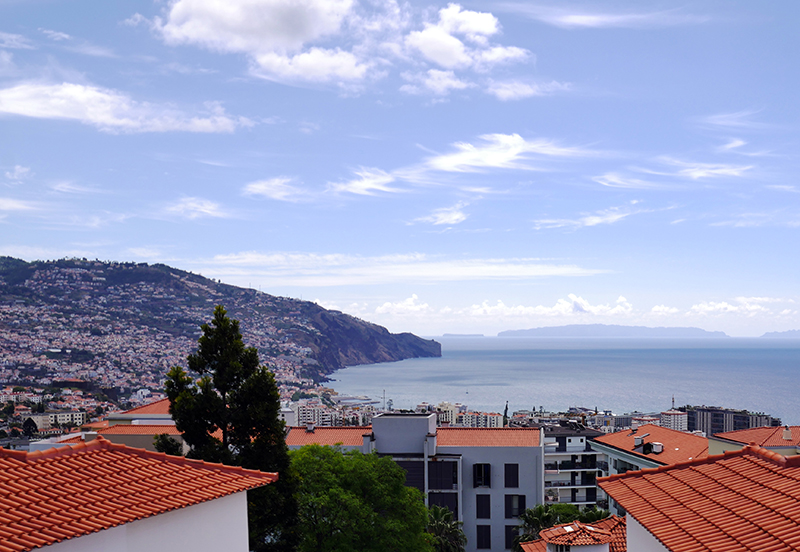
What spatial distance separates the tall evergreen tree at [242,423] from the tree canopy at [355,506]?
10.2 feet

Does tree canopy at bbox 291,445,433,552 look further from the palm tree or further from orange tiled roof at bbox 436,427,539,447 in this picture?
orange tiled roof at bbox 436,427,539,447

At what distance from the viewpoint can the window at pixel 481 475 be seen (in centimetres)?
3722

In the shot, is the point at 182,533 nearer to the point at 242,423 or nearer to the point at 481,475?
the point at 242,423

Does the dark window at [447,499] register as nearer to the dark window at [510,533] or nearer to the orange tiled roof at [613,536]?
the dark window at [510,533]

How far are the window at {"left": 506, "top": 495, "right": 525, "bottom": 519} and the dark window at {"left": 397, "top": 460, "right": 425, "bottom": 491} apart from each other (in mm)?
5072

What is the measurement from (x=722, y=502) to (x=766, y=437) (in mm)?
25756

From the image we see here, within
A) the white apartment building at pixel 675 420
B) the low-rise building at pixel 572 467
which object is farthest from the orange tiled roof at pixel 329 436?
the white apartment building at pixel 675 420

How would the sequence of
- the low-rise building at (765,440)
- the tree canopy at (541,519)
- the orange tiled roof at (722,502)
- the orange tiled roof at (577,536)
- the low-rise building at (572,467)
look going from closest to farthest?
the orange tiled roof at (722,502)
the orange tiled roof at (577,536)
the low-rise building at (765,440)
the tree canopy at (541,519)
the low-rise building at (572,467)

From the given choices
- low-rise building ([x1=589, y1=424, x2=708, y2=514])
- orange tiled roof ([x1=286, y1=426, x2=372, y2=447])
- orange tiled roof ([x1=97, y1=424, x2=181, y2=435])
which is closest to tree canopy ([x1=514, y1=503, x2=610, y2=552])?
low-rise building ([x1=589, y1=424, x2=708, y2=514])

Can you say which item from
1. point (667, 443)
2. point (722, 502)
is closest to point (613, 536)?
point (722, 502)

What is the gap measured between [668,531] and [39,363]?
186 metres

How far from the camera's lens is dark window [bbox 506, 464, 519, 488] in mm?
37156

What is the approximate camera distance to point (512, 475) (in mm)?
37219

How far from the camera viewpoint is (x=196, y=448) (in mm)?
17281
